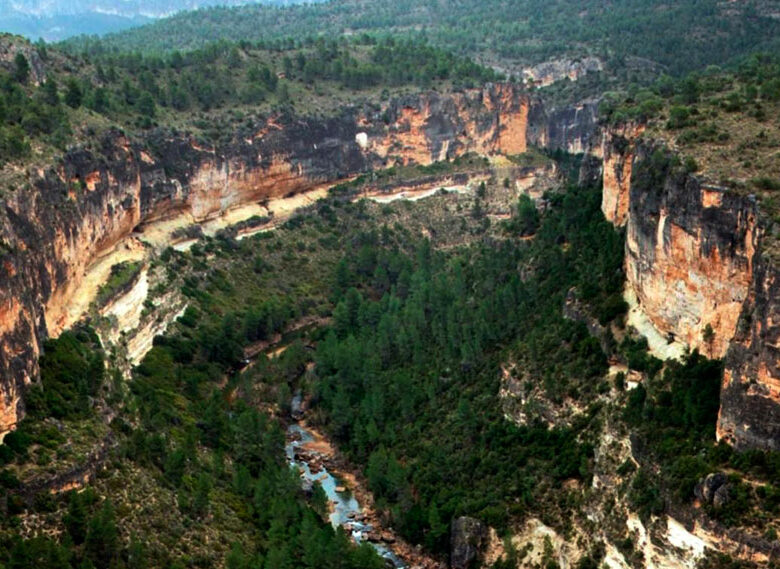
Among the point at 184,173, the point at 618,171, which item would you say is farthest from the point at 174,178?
the point at 618,171

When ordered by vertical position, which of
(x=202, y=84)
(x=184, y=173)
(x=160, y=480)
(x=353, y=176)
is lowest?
(x=353, y=176)

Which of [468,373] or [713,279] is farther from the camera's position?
[468,373]

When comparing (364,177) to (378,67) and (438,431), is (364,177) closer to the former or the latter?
(378,67)

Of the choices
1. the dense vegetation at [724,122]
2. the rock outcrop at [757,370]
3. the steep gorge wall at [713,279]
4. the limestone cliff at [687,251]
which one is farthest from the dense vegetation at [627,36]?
the rock outcrop at [757,370]

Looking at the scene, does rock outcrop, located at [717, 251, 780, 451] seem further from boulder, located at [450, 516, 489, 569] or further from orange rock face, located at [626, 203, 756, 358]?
boulder, located at [450, 516, 489, 569]

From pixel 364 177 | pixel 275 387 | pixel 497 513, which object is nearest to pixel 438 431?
pixel 497 513

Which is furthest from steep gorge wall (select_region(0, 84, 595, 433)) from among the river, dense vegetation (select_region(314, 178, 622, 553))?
the river

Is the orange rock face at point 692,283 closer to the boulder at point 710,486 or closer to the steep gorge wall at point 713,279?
the steep gorge wall at point 713,279

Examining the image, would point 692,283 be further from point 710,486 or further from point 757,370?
point 710,486
